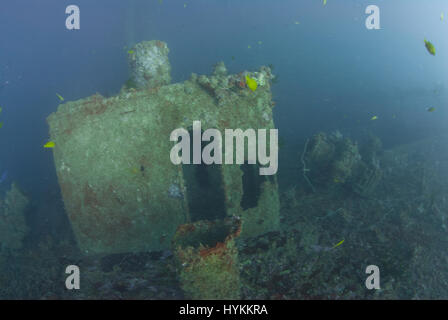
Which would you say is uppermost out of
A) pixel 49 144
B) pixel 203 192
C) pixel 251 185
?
pixel 49 144

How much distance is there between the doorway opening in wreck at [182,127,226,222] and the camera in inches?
203

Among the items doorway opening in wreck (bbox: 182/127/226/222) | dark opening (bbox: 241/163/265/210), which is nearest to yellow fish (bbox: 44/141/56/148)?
doorway opening in wreck (bbox: 182/127/226/222)

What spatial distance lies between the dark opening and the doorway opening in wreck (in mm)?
616

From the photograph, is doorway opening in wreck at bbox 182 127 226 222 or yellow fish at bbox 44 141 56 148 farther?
doorway opening in wreck at bbox 182 127 226 222

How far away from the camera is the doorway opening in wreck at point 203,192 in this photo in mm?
5160

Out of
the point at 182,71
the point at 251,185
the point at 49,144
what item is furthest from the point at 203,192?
the point at 182,71

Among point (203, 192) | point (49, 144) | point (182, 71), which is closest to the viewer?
point (49, 144)

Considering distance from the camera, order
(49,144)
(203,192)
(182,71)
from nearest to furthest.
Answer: (49,144) → (203,192) → (182,71)

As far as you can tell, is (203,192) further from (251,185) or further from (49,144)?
(49,144)

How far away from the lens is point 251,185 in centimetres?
541

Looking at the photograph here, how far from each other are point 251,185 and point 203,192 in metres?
1.11

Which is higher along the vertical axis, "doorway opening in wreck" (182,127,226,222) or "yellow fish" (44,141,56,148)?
"yellow fish" (44,141,56,148)

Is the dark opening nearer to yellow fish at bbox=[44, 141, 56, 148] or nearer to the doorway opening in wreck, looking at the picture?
the doorway opening in wreck

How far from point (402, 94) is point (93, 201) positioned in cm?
3830
